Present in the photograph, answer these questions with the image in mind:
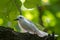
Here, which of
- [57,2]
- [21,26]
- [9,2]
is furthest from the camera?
[57,2]

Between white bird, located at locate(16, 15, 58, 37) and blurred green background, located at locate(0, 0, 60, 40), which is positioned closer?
blurred green background, located at locate(0, 0, 60, 40)

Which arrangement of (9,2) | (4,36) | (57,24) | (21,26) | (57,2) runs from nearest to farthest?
(4,36) → (9,2) → (21,26) → (57,24) → (57,2)

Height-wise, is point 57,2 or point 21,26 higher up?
point 57,2

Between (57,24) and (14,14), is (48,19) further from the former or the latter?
(14,14)

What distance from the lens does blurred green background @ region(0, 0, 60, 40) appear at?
2.32 meters

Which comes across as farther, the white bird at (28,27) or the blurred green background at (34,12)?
the white bird at (28,27)

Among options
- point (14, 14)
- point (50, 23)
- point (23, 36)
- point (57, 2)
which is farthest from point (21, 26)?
point (57, 2)

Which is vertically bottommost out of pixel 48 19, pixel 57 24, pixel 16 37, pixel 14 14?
pixel 16 37

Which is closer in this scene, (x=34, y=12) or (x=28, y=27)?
(x=28, y=27)

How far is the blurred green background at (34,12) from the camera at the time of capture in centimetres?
232

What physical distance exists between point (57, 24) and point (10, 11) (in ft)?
4.51

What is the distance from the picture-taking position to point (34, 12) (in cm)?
430

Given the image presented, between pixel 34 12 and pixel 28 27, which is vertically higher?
pixel 34 12

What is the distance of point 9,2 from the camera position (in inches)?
90.9
